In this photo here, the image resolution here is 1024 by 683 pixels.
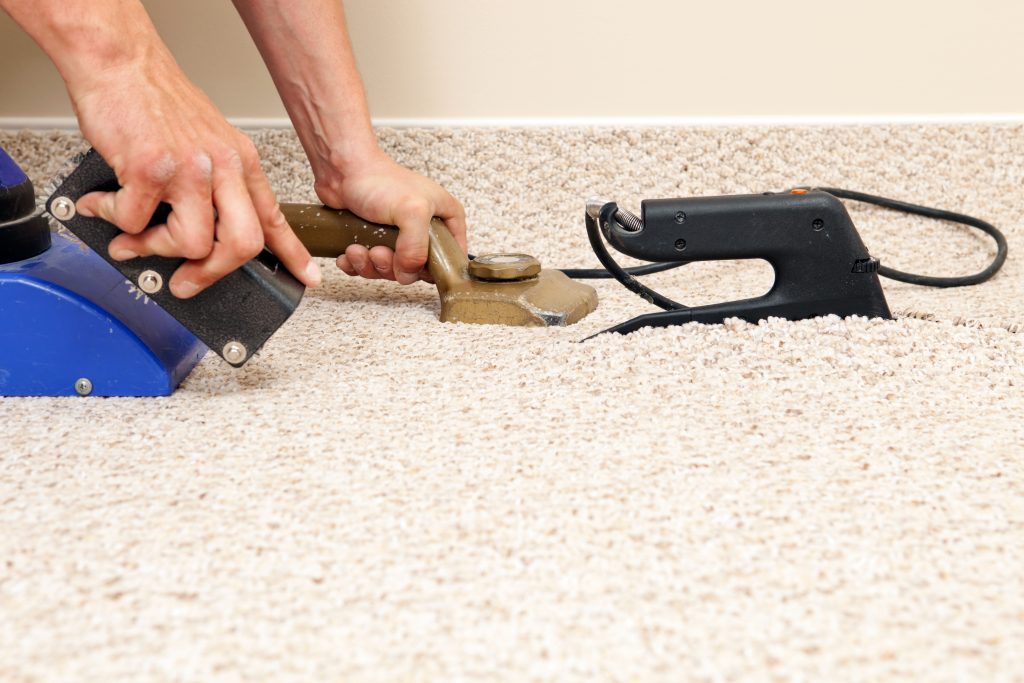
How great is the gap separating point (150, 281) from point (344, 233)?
302mm

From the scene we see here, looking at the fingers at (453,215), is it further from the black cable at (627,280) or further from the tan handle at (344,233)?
the black cable at (627,280)

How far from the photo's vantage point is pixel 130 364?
2.12 ft

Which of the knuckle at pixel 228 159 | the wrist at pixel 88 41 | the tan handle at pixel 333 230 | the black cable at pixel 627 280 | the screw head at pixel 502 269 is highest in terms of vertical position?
the wrist at pixel 88 41

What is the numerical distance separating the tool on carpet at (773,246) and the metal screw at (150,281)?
34cm

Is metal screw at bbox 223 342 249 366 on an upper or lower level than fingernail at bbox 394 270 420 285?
upper

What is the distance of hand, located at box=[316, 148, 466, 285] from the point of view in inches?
33.7

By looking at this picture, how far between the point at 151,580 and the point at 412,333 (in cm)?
40

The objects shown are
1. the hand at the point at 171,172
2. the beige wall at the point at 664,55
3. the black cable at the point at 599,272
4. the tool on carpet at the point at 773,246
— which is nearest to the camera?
the hand at the point at 171,172

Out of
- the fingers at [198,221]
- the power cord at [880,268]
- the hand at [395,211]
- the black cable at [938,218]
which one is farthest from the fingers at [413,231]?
the black cable at [938,218]

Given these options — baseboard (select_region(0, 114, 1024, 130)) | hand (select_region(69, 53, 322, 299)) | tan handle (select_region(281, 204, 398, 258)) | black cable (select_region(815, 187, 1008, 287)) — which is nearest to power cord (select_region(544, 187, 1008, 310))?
black cable (select_region(815, 187, 1008, 287))

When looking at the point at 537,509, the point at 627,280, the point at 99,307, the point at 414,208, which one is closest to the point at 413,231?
the point at 414,208

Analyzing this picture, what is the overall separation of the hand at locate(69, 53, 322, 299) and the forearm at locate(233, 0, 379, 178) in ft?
1.06

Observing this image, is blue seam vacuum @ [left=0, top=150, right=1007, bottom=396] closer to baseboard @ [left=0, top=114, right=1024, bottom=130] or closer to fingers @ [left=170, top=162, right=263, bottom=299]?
fingers @ [left=170, top=162, right=263, bottom=299]

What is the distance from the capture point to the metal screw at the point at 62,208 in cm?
57
